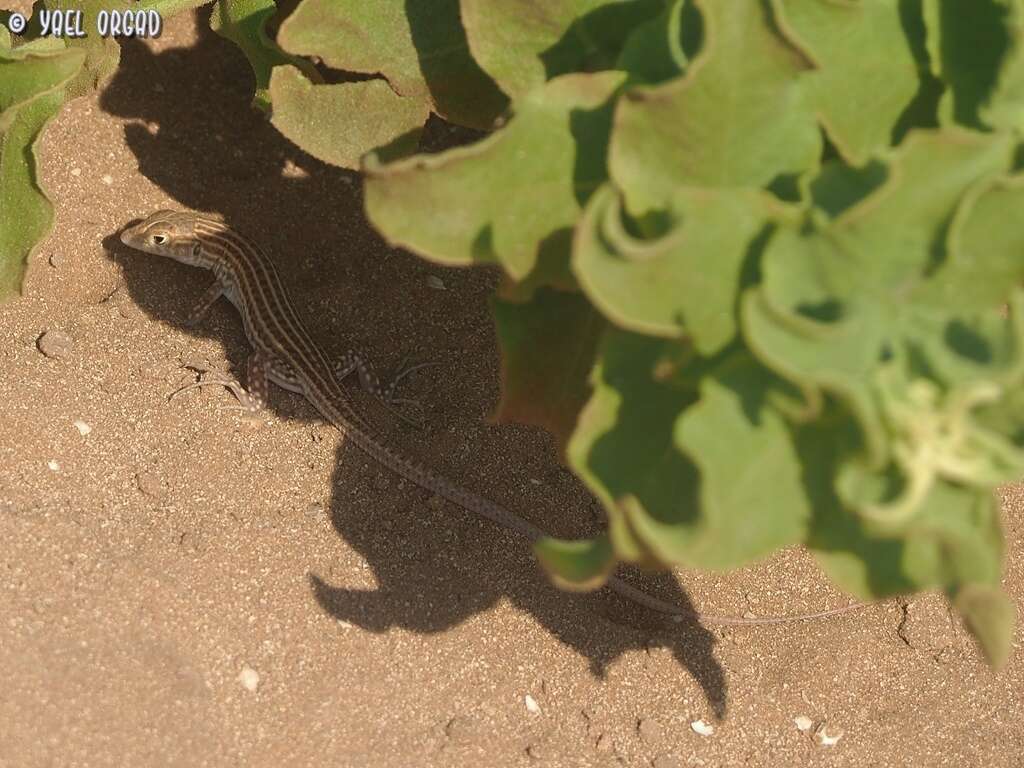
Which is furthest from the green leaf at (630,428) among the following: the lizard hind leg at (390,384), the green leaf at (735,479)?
the lizard hind leg at (390,384)

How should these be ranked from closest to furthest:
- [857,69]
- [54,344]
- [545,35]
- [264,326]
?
1. [857,69]
2. [545,35]
3. [54,344]
4. [264,326]

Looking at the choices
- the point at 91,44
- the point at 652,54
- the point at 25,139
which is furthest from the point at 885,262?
the point at 91,44

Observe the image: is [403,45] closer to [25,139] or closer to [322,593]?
[25,139]

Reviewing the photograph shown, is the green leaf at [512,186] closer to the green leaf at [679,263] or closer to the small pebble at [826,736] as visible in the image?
the green leaf at [679,263]

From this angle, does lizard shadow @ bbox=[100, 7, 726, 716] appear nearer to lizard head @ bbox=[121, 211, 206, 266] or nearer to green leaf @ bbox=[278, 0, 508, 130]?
lizard head @ bbox=[121, 211, 206, 266]

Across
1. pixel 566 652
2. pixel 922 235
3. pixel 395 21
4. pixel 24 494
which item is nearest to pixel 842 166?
pixel 922 235

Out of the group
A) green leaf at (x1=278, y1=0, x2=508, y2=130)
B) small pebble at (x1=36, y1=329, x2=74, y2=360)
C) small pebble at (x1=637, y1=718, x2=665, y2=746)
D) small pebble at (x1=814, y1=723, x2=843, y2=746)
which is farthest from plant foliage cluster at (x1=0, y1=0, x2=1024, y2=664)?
small pebble at (x1=36, y1=329, x2=74, y2=360)
